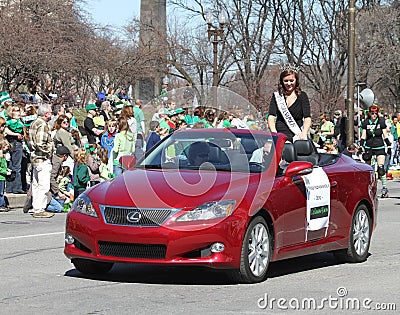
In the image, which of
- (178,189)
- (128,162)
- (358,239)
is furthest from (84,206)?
(358,239)

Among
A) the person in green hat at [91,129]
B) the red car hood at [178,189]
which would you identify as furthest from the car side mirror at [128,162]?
the person in green hat at [91,129]

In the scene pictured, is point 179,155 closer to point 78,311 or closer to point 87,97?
point 78,311

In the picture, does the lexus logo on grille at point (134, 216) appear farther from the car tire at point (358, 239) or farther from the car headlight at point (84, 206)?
the car tire at point (358, 239)

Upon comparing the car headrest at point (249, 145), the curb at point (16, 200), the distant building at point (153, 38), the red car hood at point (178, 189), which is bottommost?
the curb at point (16, 200)

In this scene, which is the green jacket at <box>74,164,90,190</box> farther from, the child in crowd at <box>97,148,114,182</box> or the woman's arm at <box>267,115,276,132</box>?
the woman's arm at <box>267,115,276,132</box>

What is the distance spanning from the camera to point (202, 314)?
7.48m

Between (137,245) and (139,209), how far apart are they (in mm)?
338

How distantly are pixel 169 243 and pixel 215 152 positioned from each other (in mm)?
1638

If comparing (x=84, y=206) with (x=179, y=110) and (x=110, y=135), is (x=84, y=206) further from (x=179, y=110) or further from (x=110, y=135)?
(x=179, y=110)

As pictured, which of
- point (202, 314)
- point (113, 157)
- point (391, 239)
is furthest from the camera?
point (113, 157)

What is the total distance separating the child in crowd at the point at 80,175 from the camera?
17453 mm

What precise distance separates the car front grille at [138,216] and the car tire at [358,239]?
2.90 metres

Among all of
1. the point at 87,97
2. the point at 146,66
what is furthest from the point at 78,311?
the point at 146,66

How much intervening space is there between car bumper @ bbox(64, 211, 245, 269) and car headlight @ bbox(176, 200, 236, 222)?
0.08m
